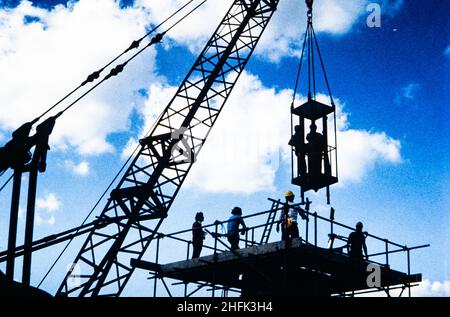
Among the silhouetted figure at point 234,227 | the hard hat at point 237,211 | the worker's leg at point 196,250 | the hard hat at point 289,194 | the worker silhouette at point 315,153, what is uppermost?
the worker silhouette at point 315,153

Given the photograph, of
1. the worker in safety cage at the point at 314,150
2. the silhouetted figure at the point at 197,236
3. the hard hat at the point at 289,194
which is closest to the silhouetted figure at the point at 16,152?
the silhouetted figure at the point at 197,236

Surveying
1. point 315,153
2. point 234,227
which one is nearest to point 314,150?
point 315,153

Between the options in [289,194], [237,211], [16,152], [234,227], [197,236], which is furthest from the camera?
[197,236]

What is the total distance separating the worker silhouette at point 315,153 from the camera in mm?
18359

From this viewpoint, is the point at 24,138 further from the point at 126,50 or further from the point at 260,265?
the point at 260,265

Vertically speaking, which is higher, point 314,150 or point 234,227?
point 314,150

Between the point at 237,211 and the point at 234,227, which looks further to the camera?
the point at 237,211

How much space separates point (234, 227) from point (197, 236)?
179cm

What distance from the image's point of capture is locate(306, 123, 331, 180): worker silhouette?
60.2 ft

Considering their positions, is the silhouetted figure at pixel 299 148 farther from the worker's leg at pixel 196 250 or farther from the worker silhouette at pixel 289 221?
the worker's leg at pixel 196 250

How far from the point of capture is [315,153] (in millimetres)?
18484

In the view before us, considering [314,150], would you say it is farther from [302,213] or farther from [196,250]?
[196,250]

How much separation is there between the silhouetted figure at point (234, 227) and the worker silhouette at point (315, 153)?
8.71 ft
